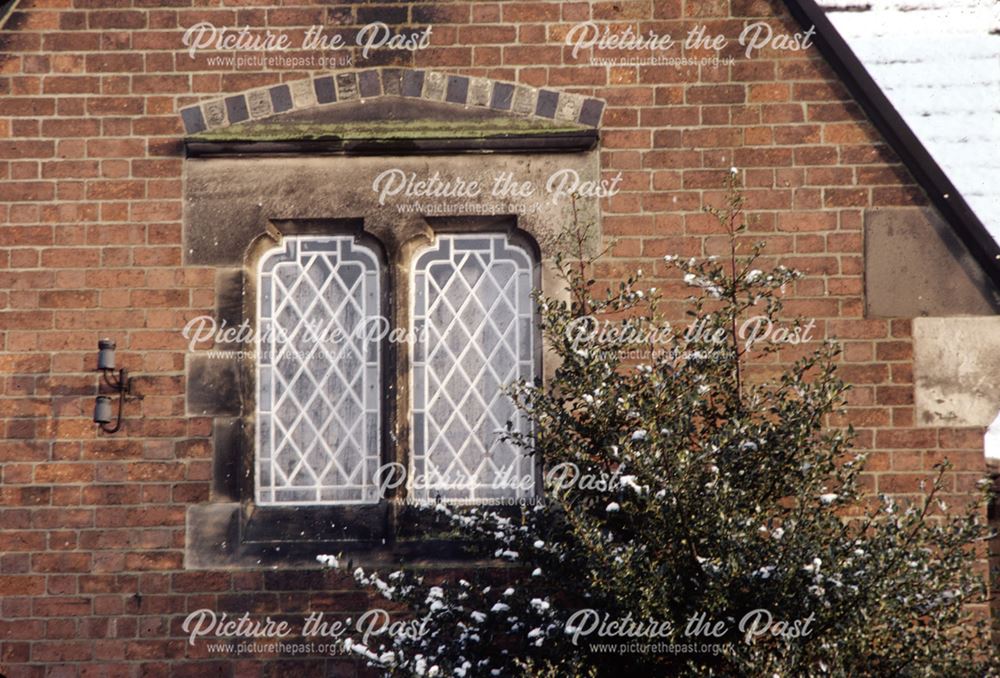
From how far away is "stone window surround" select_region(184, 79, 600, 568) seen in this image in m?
8.45

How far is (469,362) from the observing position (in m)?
8.73

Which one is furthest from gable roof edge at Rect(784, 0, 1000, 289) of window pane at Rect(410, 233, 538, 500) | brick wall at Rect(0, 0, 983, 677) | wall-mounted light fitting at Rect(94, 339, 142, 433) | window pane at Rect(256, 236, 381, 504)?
wall-mounted light fitting at Rect(94, 339, 142, 433)

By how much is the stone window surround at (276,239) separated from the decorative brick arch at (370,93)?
0.27 metres

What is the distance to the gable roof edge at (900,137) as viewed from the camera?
8477 millimetres

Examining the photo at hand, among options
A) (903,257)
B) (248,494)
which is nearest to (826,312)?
(903,257)

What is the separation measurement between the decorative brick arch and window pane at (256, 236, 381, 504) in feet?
2.56

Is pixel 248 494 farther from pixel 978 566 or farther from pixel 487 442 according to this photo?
pixel 978 566

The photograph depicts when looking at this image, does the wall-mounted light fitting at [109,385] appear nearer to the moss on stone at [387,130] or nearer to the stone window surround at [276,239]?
the stone window surround at [276,239]

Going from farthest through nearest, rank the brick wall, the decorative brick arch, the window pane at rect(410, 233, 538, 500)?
the decorative brick arch
the window pane at rect(410, 233, 538, 500)
the brick wall

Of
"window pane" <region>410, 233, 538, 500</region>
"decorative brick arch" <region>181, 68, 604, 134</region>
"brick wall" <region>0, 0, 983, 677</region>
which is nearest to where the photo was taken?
"brick wall" <region>0, 0, 983, 677</region>

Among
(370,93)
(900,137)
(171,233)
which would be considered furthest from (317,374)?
(900,137)

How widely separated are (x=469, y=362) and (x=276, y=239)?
1.31 m

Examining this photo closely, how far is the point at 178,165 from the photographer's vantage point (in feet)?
28.9

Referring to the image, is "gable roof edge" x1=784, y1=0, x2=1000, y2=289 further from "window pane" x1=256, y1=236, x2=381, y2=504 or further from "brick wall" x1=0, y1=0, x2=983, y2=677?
"window pane" x1=256, y1=236, x2=381, y2=504
